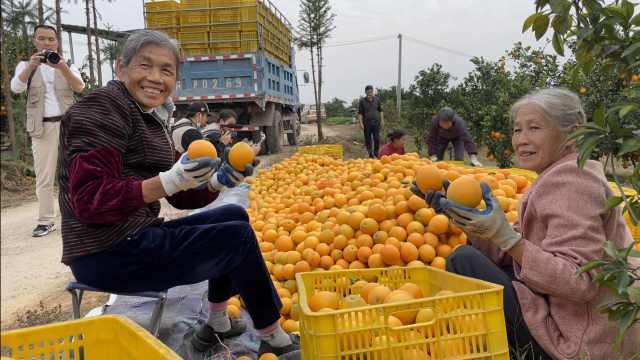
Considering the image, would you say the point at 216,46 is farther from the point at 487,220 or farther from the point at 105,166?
the point at 487,220

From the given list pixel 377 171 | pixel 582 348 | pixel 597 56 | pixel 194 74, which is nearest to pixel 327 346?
pixel 582 348

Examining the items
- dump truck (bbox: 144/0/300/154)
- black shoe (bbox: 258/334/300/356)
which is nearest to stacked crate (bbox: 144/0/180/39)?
dump truck (bbox: 144/0/300/154)

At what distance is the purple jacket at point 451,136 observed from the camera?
7664 millimetres

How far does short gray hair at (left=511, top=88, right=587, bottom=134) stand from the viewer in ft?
6.88

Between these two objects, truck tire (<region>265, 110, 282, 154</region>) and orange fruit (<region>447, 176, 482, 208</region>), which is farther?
truck tire (<region>265, 110, 282, 154</region>)

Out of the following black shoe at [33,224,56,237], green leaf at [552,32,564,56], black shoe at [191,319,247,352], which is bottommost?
black shoe at [33,224,56,237]

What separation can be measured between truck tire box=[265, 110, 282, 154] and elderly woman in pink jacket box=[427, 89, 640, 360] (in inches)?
433

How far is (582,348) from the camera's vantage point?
6.18ft

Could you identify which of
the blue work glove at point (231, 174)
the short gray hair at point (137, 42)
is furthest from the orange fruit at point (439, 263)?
the short gray hair at point (137, 42)

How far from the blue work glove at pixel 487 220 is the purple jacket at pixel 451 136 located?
5751 mm

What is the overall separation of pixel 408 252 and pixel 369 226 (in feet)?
1.45

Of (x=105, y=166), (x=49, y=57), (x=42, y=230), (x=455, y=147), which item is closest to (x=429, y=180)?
(x=105, y=166)

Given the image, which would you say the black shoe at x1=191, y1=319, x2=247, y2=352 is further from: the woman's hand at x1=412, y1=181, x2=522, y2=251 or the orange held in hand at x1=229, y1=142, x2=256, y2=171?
the woman's hand at x1=412, y1=181, x2=522, y2=251

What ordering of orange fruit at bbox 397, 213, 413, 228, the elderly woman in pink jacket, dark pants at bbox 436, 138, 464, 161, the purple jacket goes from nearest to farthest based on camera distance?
the elderly woman in pink jacket → orange fruit at bbox 397, 213, 413, 228 → the purple jacket → dark pants at bbox 436, 138, 464, 161
